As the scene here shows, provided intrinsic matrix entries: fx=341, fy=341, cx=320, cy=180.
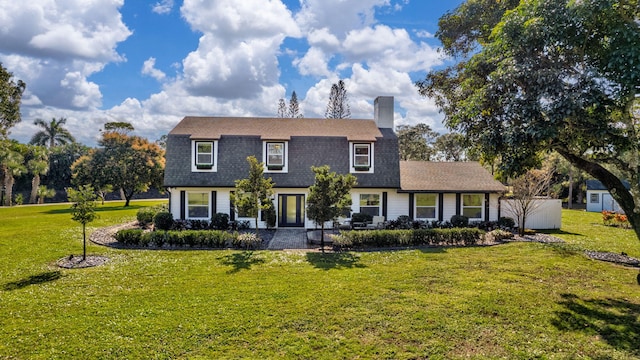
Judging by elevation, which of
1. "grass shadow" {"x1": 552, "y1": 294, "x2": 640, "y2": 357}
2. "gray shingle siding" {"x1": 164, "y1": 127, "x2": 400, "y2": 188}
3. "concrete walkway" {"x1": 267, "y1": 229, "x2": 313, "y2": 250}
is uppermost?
"gray shingle siding" {"x1": 164, "y1": 127, "x2": 400, "y2": 188}

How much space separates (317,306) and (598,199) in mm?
39250

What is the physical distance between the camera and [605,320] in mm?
7684

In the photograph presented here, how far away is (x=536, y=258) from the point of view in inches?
518

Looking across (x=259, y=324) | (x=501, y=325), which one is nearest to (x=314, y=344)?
(x=259, y=324)

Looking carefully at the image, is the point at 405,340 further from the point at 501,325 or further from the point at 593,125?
the point at 593,125

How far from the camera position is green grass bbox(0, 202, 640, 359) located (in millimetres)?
6379

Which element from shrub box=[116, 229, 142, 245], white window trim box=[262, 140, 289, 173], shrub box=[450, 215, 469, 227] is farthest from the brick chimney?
shrub box=[116, 229, 142, 245]

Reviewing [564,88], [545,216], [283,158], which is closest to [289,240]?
[283,158]

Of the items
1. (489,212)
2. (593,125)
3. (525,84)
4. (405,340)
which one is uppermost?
(525,84)

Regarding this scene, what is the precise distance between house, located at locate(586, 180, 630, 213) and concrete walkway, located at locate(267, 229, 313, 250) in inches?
1303

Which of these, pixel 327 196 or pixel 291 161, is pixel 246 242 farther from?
pixel 291 161

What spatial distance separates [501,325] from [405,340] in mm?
2356

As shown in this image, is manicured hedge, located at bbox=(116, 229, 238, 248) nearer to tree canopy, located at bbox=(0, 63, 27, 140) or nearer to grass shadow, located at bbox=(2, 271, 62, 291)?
grass shadow, located at bbox=(2, 271, 62, 291)

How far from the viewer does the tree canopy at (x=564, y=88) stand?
25.1ft
